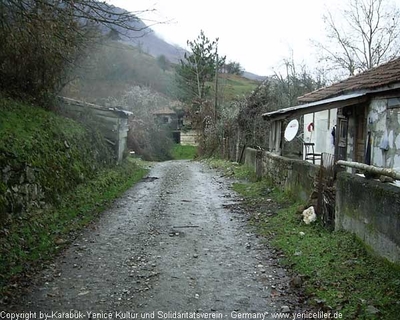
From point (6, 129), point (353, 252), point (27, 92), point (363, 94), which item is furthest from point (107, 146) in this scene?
point (353, 252)

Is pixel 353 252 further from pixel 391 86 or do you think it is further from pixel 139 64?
pixel 139 64

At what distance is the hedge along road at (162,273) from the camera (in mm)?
4652

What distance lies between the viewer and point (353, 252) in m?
5.99

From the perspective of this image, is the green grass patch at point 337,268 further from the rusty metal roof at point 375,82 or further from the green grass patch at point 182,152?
the green grass patch at point 182,152

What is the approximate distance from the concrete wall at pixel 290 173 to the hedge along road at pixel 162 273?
162 cm

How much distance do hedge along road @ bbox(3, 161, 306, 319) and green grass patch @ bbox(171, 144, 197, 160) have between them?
3588 centimetres

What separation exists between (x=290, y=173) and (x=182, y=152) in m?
36.6

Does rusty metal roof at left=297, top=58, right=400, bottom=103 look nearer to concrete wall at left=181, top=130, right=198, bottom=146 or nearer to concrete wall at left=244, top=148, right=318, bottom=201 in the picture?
concrete wall at left=244, top=148, right=318, bottom=201

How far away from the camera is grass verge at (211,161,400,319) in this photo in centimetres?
448

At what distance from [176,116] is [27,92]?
43323 mm

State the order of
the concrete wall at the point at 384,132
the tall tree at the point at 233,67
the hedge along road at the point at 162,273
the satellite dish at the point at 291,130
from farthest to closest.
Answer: the tall tree at the point at 233,67
the satellite dish at the point at 291,130
the concrete wall at the point at 384,132
the hedge along road at the point at 162,273

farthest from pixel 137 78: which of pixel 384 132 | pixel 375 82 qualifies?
pixel 384 132

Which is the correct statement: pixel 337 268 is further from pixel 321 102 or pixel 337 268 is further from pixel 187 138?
pixel 187 138

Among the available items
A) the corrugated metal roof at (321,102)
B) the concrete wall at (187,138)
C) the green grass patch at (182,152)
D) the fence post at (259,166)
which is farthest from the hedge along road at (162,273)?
the concrete wall at (187,138)
